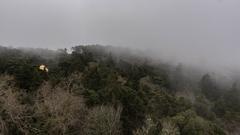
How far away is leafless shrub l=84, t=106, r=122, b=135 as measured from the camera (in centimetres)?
3294

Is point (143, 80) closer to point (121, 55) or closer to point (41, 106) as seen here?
point (121, 55)

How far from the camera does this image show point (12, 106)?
27703mm

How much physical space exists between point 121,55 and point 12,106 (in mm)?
65793

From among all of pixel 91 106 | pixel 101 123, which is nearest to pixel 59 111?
pixel 101 123

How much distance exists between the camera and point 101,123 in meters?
33.2

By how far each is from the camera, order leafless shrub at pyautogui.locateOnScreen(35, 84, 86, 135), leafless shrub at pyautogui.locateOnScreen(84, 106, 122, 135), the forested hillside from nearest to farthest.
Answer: the forested hillside < leafless shrub at pyautogui.locateOnScreen(35, 84, 86, 135) < leafless shrub at pyautogui.locateOnScreen(84, 106, 122, 135)

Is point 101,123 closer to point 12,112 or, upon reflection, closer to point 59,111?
point 59,111

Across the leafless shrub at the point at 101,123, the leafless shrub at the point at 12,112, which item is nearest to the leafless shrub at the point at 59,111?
the leafless shrub at the point at 101,123

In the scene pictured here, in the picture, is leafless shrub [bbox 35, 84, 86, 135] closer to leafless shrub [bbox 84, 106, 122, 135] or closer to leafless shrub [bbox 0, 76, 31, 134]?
leafless shrub [bbox 84, 106, 122, 135]

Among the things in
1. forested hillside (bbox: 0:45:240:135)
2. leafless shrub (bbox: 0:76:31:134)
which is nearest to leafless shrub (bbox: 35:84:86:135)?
forested hillside (bbox: 0:45:240:135)

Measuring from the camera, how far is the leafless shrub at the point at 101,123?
108 ft

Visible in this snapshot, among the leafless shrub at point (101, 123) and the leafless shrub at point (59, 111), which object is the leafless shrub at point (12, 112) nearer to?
the leafless shrub at point (59, 111)

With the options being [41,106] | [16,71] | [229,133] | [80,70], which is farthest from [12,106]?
[229,133]

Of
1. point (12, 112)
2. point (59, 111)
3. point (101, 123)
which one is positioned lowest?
point (101, 123)
